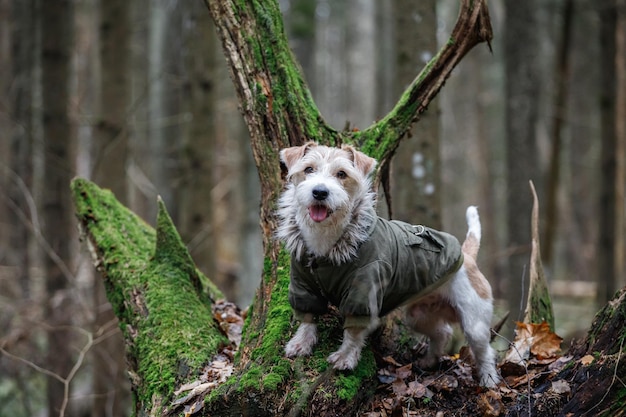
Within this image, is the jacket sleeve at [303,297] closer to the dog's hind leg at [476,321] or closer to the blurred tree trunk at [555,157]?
the dog's hind leg at [476,321]

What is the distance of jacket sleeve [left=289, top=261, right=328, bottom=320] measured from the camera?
167 inches

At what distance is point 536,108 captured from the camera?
358 inches

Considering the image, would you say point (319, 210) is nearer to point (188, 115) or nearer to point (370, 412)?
point (370, 412)

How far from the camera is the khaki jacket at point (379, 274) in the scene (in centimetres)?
405

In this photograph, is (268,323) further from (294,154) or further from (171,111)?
(171,111)

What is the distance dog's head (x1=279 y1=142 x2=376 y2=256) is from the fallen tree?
58 cm

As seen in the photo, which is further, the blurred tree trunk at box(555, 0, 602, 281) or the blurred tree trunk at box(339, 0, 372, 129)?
the blurred tree trunk at box(339, 0, 372, 129)

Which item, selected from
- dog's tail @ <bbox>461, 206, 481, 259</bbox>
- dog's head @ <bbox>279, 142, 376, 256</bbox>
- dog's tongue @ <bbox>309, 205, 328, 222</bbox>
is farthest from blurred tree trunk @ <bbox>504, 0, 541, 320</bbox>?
dog's tongue @ <bbox>309, 205, 328, 222</bbox>

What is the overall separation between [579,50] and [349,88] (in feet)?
27.5

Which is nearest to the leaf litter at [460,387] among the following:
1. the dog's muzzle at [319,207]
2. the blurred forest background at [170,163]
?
the dog's muzzle at [319,207]

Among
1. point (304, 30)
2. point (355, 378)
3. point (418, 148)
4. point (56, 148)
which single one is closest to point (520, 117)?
point (418, 148)

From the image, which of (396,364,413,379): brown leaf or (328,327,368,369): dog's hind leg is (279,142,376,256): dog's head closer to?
(328,327,368,369): dog's hind leg

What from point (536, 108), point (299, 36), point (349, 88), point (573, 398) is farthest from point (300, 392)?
point (349, 88)

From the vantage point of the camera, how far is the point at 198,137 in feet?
32.7
